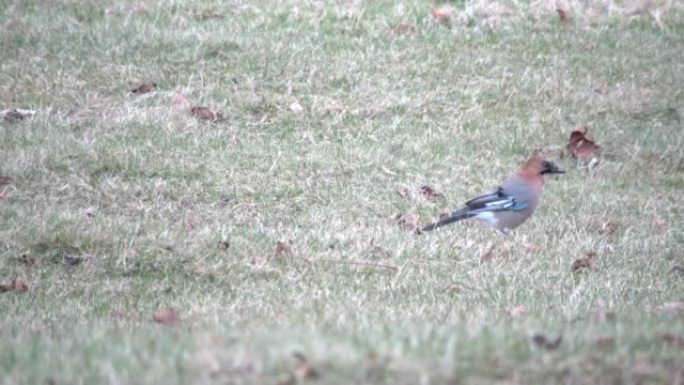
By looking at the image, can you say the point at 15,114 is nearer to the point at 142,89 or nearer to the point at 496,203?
the point at 142,89

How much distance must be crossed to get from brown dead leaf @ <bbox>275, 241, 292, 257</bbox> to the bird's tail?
106 cm

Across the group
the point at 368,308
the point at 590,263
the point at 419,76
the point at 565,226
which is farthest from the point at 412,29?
the point at 368,308

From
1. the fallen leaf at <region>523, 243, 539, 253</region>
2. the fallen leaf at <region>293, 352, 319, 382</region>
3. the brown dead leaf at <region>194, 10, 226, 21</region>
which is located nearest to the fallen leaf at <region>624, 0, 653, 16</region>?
the brown dead leaf at <region>194, 10, 226, 21</region>

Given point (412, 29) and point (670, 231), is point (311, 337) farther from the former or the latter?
point (412, 29)

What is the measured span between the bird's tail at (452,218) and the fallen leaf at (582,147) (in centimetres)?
248

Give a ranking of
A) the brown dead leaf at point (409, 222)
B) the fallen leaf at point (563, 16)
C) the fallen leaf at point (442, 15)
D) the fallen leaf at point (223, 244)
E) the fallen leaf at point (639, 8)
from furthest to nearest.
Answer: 1. the fallen leaf at point (639, 8)
2. the fallen leaf at point (563, 16)
3. the fallen leaf at point (442, 15)
4. the brown dead leaf at point (409, 222)
5. the fallen leaf at point (223, 244)

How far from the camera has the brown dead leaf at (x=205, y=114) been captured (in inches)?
469

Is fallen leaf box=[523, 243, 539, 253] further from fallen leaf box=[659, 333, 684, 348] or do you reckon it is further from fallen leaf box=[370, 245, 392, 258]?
fallen leaf box=[659, 333, 684, 348]

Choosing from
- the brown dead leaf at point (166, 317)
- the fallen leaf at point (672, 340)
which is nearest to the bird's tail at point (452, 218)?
the brown dead leaf at point (166, 317)

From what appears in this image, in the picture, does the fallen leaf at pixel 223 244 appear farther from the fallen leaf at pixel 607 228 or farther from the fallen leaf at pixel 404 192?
the fallen leaf at pixel 607 228

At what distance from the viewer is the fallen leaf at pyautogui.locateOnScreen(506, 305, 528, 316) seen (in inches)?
282

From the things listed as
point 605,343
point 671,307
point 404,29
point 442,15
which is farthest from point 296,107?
point 605,343

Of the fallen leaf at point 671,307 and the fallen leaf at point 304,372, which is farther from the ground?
the fallen leaf at point 304,372

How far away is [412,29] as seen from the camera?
14234 mm
